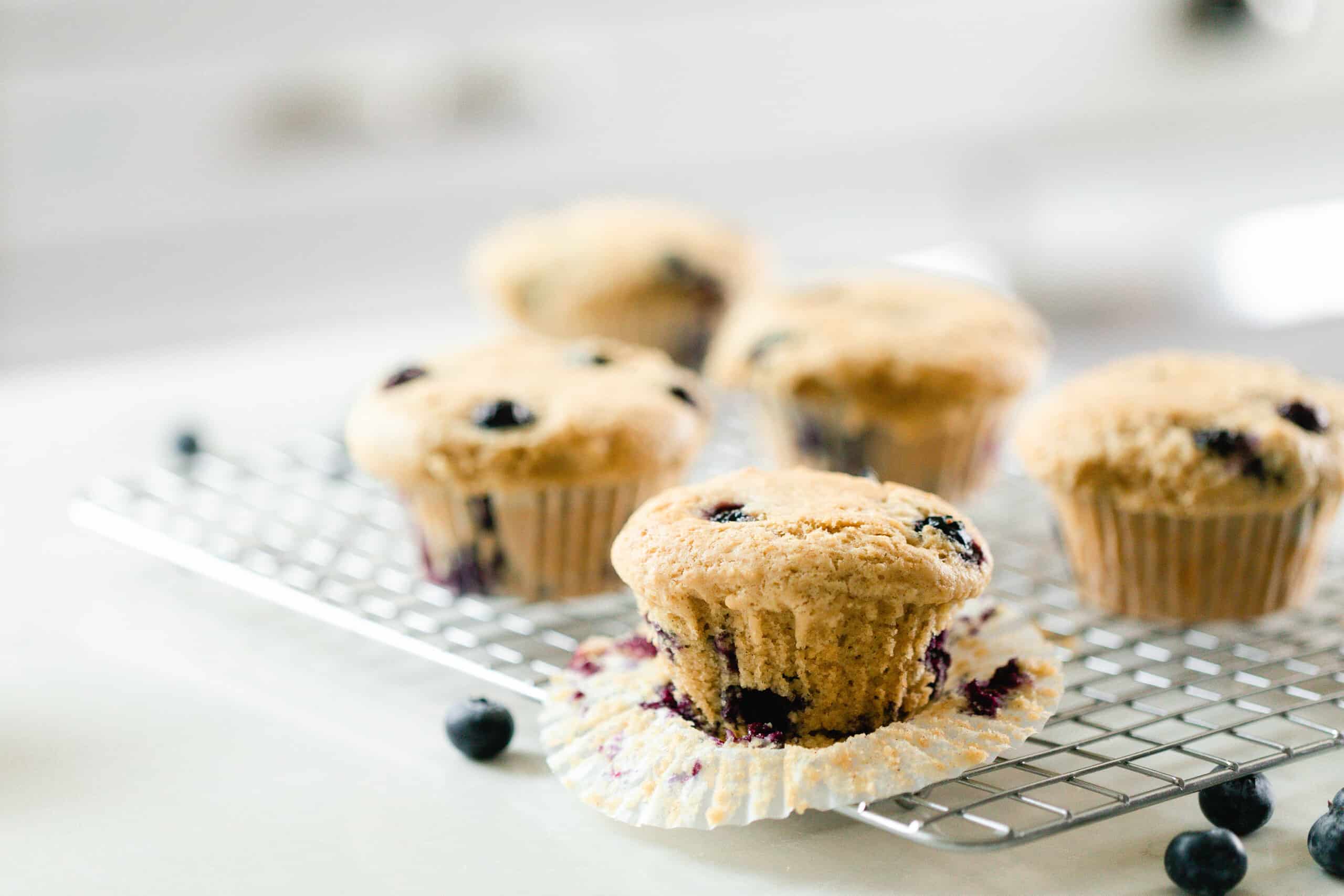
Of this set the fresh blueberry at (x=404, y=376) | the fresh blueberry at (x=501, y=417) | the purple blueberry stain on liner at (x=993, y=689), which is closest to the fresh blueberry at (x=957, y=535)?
the purple blueberry stain on liner at (x=993, y=689)

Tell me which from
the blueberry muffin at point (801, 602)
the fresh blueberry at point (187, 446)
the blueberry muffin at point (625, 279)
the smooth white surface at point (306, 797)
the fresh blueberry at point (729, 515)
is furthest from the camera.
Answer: the blueberry muffin at point (625, 279)

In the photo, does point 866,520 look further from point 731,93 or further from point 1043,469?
point 731,93

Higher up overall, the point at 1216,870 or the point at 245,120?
the point at 1216,870

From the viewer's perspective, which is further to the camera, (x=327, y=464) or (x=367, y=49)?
(x=367, y=49)

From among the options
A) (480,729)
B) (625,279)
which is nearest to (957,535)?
(480,729)

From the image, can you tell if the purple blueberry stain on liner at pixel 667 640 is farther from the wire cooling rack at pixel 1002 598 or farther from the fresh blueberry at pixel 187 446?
the fresh blueberry at pixel 187 446

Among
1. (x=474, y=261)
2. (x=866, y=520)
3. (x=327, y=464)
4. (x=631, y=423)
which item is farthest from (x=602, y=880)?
(x=474, y=261)
